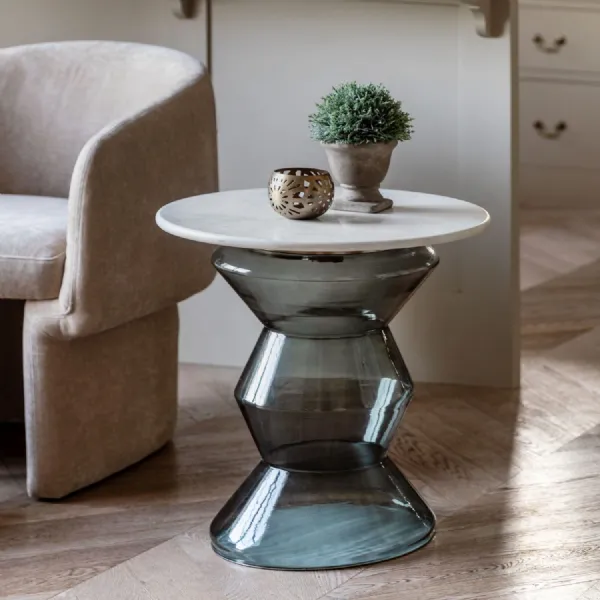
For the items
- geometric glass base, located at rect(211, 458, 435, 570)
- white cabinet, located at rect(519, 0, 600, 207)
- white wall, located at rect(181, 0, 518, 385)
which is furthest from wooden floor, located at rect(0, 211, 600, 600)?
white cabinet, located at rect(519, 0, 600, 207)

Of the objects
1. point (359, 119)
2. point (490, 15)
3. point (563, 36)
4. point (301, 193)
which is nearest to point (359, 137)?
point (359, 119)

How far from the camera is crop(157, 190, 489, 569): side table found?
1.86m

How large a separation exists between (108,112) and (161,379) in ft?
1.80

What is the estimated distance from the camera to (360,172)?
6.31ft

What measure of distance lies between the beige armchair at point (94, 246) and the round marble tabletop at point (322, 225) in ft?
0.55

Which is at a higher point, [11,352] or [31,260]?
[31,260]

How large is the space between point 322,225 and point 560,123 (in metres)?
3.00

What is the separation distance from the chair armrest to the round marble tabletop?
0.14m

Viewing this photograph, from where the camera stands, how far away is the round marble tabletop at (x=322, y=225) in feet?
5.64

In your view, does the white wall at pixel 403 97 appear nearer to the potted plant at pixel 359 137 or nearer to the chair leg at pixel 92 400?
the chair leg at pixel 92 400

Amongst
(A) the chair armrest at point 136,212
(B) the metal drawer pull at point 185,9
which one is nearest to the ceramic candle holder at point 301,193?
(A) the chair armrest at point 136,212

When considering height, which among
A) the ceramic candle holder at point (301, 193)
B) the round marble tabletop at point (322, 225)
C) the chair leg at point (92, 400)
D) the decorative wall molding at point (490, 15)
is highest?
the decorative wall molding at point (490, 15)

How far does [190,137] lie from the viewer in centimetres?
227

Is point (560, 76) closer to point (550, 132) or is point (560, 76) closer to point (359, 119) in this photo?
point (550, 132)
